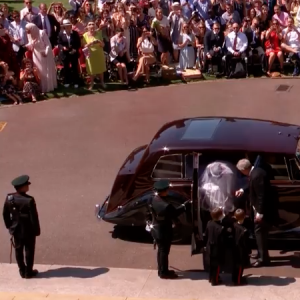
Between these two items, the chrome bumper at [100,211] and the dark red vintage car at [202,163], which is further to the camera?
the chrome bumper at [100,211]

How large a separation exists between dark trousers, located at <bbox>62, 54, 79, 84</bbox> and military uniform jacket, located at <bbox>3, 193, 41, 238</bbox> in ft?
33.1

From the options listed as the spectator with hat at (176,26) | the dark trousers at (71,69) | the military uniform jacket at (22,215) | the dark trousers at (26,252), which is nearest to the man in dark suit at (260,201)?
the military uniform jacket at (22,215)

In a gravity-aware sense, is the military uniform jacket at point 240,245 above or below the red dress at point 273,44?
below

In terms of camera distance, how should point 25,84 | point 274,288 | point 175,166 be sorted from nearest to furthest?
point 274,288, point 175,166, point 25,84

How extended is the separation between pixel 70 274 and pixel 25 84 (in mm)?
9425

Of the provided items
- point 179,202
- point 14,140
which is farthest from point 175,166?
point 14,140

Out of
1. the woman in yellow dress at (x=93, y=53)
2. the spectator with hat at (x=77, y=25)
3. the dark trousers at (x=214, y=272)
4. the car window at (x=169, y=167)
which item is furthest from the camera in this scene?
the spectator with hat at (x=77, y=25)

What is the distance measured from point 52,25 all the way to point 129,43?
83.7 inches

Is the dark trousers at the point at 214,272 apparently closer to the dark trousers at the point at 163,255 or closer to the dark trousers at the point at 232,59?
the dark trousers at the point at 163,255

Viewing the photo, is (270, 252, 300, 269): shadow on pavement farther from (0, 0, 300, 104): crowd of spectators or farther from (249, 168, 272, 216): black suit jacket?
(0, 0, 300, 104): crowd of spectators

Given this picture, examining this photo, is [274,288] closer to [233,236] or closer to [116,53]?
[233,236]

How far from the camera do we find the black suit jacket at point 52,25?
19578mm

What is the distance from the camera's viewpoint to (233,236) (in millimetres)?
8789

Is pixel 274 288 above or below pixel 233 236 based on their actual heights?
below
